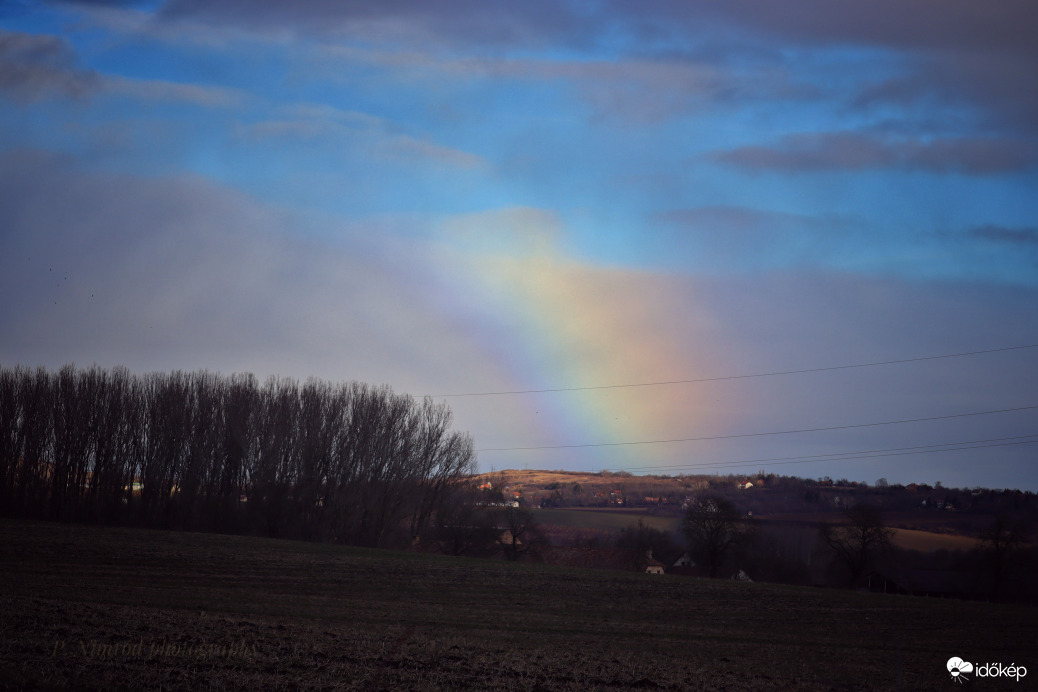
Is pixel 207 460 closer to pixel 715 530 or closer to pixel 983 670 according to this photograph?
pixel 715 530

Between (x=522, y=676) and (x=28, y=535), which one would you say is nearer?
(x=522, y=676)

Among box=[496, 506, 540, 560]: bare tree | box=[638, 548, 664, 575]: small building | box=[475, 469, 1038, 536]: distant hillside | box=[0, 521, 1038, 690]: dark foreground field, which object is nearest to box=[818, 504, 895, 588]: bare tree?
box=[475, 469, 1038, 536]: distant hillside

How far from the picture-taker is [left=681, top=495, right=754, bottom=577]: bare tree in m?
81.2

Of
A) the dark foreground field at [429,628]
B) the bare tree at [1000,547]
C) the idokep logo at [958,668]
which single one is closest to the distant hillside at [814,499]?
the bare tree at [1000,547]

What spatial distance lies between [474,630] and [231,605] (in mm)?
8400

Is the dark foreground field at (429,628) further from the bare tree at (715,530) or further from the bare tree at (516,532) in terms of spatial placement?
the bare tree at (516,532)

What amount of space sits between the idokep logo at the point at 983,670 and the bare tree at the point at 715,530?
59.6 metres

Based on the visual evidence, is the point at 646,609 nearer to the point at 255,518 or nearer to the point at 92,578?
the point at 92,578

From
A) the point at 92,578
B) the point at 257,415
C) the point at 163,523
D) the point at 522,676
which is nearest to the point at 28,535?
the point at 92,578

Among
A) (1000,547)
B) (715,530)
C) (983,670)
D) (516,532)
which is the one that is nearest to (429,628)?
(983,670)

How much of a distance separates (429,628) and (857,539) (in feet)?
202

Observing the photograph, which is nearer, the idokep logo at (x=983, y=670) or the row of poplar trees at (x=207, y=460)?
the idokep logo at (x=983, y=670)

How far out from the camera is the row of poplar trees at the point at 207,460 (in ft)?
251

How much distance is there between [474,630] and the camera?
2411 cm
